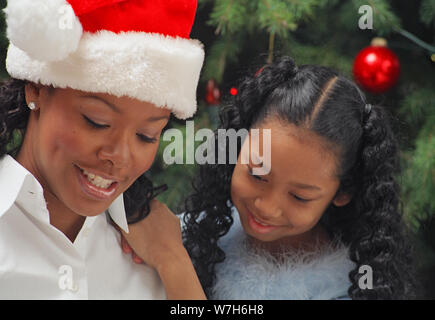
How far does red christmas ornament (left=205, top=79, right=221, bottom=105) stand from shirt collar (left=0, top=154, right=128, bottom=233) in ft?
1.11

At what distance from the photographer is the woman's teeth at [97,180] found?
1.83 ft

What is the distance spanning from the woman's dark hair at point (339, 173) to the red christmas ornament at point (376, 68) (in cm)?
11

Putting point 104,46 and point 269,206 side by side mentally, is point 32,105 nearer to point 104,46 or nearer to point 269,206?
point 104,46

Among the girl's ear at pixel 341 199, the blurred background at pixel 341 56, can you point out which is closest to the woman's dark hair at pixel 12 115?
the blurred background at pixel 341 56

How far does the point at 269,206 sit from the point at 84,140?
26 cm

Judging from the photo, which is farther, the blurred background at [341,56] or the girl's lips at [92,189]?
the blurred background at [341,56]

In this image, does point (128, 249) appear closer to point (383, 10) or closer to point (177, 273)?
point (177, 273)

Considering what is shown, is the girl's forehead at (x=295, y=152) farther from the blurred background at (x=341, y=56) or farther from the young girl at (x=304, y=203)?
the blurred background at (x=341, y=56)

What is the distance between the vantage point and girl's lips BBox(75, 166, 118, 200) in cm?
56

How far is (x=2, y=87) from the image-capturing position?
0.60 meters

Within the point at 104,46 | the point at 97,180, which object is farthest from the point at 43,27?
the point at 97,180

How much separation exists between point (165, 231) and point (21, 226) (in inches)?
7.4

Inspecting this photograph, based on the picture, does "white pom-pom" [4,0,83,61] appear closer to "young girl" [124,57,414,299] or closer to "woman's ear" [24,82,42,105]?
"woman's ear" [24,82,42,105]
